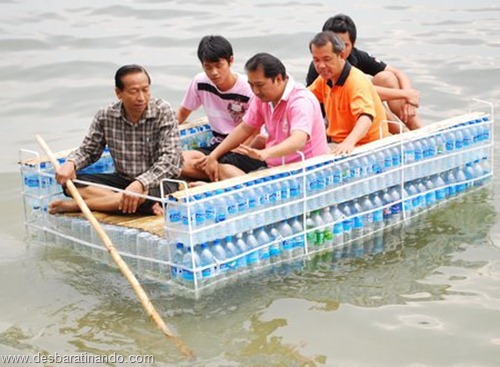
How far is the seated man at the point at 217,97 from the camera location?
289 inches

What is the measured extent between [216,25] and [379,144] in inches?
335

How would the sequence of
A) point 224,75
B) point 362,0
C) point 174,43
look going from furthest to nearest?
point 362,0
point 174,43
point 224,75

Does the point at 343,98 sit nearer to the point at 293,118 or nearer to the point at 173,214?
the point at 293,118

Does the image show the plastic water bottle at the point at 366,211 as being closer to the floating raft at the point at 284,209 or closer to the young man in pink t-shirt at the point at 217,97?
the floating raft at the point at 284,209

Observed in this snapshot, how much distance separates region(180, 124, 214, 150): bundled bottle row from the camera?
8.33m

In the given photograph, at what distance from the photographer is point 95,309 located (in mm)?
6367

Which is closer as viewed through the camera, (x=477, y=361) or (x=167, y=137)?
(x=477, y=361)

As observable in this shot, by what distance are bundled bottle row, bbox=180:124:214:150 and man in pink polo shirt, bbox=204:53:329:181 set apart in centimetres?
109

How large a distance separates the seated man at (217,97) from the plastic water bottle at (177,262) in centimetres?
135

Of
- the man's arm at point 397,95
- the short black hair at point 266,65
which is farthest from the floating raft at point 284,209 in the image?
the short black hair at point 266,65

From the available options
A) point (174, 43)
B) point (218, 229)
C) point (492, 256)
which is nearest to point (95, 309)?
point (218, 229)

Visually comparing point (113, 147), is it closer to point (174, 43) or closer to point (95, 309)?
point (95, 309)

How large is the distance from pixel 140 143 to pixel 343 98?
156 centimetres

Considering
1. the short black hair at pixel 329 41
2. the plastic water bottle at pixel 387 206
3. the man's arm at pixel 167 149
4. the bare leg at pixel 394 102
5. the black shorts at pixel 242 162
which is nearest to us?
the man's arm at pixel 167 149
